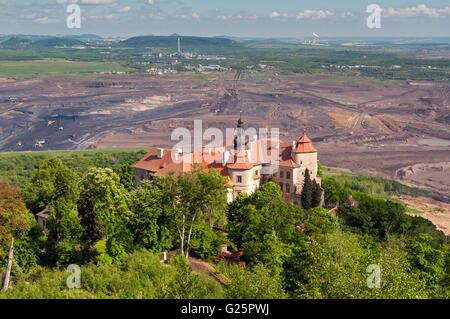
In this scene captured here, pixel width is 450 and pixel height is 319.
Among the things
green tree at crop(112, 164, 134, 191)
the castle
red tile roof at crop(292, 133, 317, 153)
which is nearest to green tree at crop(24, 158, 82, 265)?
the castle

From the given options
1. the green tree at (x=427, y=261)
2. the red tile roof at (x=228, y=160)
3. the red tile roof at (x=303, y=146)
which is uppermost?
the red tile roof at (x=303, y=146)

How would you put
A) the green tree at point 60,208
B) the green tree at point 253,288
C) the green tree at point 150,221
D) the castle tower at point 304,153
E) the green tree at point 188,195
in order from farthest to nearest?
the castle tower at point 304,153
the green tree at point 60,208
the green tree at point 150,221
the green tree at point 188,195
the green tree at point 253,288

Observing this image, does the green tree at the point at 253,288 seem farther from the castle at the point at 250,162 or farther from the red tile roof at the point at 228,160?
the red tile roof at the point at 228,160

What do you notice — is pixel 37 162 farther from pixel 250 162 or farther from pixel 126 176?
pixel 250 162

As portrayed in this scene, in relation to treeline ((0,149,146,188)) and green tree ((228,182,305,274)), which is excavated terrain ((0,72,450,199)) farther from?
green tree ((228,182,305,274))

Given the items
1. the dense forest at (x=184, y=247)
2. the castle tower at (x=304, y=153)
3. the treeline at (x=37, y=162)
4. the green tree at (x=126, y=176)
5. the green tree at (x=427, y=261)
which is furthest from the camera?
the treeline at (x=37, y=162)

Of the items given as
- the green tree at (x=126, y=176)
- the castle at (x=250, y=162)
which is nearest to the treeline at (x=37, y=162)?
the green tree at (x=126, y=176)

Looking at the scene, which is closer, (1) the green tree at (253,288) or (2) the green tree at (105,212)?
(1) the green tree at (253,288)
